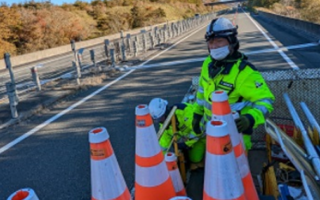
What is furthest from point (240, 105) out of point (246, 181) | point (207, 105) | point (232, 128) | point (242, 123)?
point (246, 181)

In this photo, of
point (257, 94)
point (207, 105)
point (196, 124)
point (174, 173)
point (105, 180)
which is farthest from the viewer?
point (196, 124)

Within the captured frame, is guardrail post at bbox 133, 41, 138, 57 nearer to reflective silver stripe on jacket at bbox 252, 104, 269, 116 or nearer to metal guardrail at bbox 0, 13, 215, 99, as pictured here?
metal guardrail at bbox 0, 13, 215, 99

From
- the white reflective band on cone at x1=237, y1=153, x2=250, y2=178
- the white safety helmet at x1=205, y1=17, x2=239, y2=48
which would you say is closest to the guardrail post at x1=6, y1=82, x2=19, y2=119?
the white safety helmet at x1=205, y1=17, x2=239, y2=48

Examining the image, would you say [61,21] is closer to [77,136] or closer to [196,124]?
[77,136]

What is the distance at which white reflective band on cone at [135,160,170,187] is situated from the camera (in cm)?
223

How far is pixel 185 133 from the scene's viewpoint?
3.38 metres

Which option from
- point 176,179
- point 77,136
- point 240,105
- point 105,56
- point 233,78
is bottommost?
point 77,136

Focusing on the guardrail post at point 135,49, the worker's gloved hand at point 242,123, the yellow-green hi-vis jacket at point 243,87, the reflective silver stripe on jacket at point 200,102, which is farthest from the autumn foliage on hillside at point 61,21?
the worker's gloved hand at point 242,123

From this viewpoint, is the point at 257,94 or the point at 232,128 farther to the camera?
the point at 257,94

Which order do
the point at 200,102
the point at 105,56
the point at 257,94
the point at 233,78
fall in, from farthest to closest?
1. the point at 105,56
2. the point at 200,102
3. the point at 233,78
4. the point at 257,94

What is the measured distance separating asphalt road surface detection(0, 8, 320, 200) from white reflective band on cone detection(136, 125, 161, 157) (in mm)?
1597

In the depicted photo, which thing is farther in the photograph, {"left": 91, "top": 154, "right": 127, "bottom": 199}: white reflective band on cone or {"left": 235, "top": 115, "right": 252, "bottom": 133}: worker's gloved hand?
{"left": 235, "top": 115, "right": 252, "bottom": 133}: worker's gloved hand

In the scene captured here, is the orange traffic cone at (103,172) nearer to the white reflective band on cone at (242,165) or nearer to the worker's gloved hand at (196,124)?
the white reflective band on cone at (242,165)

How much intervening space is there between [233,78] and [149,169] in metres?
1.16
